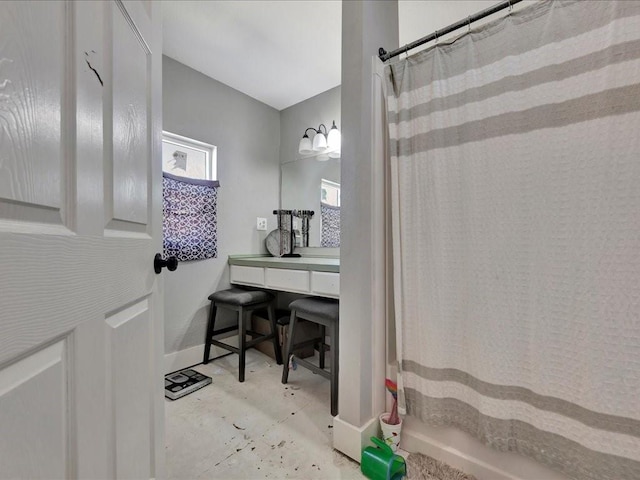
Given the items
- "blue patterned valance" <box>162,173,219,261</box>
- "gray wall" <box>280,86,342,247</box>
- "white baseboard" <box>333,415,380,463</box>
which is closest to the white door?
"white baseboard" <box>333,415,380,463</box>

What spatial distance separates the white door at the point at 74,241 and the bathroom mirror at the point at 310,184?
6.13 feet

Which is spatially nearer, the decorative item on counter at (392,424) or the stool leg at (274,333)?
the decorative item on counter at (392,424)

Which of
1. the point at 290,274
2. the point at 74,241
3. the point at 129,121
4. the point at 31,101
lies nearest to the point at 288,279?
the point at 290,274

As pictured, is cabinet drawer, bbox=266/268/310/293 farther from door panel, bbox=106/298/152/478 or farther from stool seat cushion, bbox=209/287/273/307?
door panel, bbox=106/298/152/478

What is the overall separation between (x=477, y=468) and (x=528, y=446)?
25 cm

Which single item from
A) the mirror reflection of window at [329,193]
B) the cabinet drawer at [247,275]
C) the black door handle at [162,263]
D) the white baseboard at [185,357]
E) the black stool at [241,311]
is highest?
the mirror reflection of window at [329,193]

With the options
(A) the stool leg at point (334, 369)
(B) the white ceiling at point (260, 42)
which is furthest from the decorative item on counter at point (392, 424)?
(B) the white ceiling at point (260, 42)

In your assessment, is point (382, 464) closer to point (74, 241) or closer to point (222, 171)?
point (74, 241)

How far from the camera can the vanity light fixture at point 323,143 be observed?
2.52 m

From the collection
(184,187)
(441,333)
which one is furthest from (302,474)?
(184,187)

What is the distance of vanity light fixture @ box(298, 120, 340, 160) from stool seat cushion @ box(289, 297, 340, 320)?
51.4 inches

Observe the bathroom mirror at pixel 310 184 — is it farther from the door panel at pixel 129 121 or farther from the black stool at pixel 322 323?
the door panel at pixel 129 121

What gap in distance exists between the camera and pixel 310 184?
2.75m

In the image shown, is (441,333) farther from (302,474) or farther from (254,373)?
(254,373)
